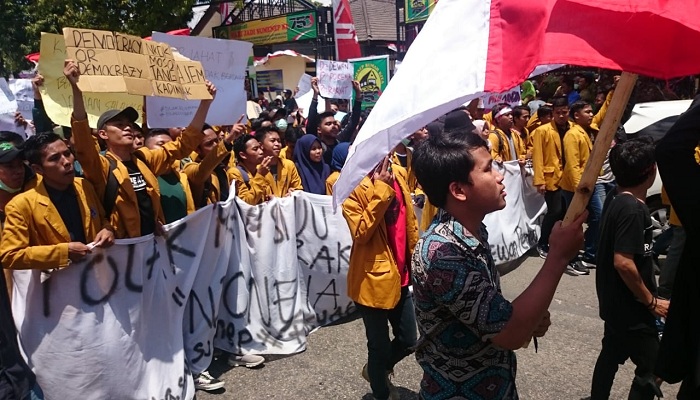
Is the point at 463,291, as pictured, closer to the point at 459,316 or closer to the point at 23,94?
the point at 459,316

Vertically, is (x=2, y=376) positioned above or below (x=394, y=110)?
below

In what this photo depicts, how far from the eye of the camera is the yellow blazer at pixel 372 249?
3.26 m

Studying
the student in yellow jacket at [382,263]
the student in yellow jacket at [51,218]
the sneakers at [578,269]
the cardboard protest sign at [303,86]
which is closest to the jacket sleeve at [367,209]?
the student in yellow jacket at [382,263]

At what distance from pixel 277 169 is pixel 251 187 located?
56cm

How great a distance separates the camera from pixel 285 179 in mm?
5207

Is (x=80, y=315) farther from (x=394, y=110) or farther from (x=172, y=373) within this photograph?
(x=394, y=110)

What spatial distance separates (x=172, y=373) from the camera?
371 centimetres

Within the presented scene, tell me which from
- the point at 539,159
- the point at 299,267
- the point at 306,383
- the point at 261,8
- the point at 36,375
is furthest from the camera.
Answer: the point at 261,8

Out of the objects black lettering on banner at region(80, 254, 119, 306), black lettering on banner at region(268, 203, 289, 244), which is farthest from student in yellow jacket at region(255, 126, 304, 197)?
black lettering on banner at region(80, 254, 119, 306)

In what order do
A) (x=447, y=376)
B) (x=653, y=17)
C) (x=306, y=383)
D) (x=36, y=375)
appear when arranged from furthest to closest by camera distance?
(x=306, y=383), (x=36, y=375), (x=447, y=376), (x=653, y=17)

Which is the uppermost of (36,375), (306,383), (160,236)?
(160,236)

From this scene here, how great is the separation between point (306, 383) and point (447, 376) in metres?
2.27

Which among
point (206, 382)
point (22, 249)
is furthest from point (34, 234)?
point (206, 382)

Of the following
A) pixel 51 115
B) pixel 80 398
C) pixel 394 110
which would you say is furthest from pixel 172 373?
pixel 394 110
